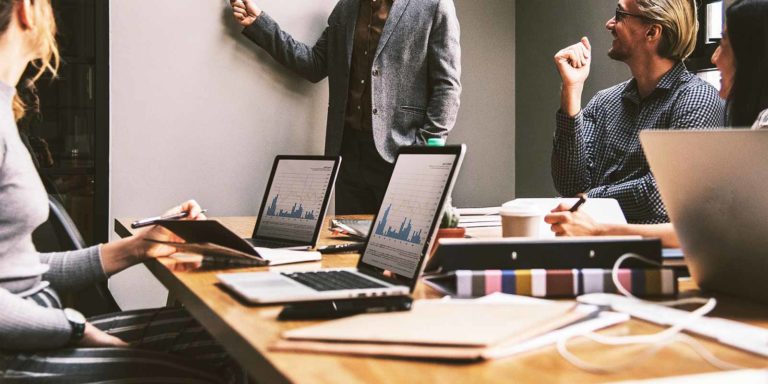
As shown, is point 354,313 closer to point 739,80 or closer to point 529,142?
point 739,80

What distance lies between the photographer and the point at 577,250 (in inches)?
41.0

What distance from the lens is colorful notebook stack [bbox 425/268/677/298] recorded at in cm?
102

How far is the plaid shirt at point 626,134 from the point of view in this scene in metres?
2.28

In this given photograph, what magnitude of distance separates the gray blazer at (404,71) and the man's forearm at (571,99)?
77cm

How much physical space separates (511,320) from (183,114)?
2.70 metres

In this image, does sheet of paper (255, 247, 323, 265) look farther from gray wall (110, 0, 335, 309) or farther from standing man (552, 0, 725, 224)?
gray wall (110, 0, 335, 309)

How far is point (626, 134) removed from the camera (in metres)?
2.52

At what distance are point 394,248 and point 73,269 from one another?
74 centimetres

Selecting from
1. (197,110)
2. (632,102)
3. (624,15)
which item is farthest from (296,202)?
(197,110)

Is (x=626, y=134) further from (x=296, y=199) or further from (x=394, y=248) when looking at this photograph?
(x=394, y=248)

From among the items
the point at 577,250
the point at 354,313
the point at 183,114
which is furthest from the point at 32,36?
the point at 183,114

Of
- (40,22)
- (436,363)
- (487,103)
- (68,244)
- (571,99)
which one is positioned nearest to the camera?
(436,363)

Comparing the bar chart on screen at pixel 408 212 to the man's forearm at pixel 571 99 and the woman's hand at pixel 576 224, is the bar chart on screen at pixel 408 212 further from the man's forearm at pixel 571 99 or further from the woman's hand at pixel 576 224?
the man's forearm at pixel 571 99

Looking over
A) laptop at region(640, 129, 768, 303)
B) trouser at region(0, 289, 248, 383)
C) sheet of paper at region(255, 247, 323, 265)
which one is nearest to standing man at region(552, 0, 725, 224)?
sheet of paper at region(255, 247, 323, 265)
